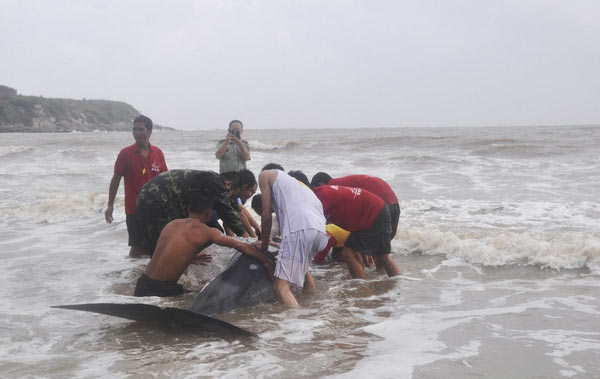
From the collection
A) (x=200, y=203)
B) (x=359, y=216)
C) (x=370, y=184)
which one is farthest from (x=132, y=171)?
(x=370, y=184)

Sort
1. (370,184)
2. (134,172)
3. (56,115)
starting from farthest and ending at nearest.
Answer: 1. (56,115)
2. (370,184)
3. (134,172)

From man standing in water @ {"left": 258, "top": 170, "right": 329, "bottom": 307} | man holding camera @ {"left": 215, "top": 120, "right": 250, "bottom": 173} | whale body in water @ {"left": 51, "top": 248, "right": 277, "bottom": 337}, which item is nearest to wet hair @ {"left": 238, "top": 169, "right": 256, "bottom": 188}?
man standing in water @ {"left": 258, "top": 170, "right": 329, "bottom": 307}

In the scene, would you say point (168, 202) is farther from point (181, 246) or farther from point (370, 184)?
point (370, 184)

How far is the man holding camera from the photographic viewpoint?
6902mm

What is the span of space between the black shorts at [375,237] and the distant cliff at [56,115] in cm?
8319

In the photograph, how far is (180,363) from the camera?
10.8ft

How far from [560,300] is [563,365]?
5.60 ft

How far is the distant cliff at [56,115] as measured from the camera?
82750mm

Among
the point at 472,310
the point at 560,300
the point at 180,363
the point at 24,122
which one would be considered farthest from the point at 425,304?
the point at 24,122

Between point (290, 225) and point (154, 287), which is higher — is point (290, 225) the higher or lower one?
the higher one

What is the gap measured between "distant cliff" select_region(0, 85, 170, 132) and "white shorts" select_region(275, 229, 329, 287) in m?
83.7

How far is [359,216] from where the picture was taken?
538 centimetres

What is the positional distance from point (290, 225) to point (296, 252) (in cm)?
24

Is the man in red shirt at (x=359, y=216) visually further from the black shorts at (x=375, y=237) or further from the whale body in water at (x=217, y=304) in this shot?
the whale body in water at (x=217, y=304)
